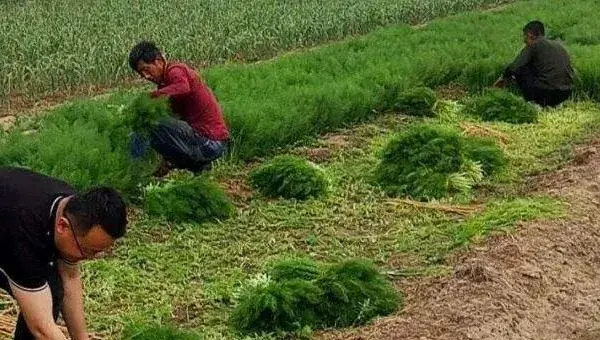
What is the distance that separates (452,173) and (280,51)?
983cm

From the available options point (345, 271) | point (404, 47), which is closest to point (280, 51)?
point (404, 47)

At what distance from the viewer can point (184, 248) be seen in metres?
6.60

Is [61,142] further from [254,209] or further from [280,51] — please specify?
[280,51]

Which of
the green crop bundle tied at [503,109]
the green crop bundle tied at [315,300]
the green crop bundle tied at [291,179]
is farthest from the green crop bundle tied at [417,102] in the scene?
the green crop bundle tied at [315,300]

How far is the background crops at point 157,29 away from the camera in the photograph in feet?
44.9

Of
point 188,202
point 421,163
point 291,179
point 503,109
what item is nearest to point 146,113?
point 188,202

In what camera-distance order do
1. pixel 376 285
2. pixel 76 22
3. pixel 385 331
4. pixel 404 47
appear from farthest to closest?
pixel 76 22, pixel 404 47, pixel 376 285, pixel 385 331

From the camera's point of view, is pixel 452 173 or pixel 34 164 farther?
pixel 452 173

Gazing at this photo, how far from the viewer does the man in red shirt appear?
7.21m

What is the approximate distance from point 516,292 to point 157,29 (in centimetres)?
1193

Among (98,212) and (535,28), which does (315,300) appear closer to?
(98,212)

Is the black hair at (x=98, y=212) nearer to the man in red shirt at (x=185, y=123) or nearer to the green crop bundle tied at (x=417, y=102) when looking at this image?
the man in red shirt at (x=185, y=123)

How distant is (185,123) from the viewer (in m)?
7.52

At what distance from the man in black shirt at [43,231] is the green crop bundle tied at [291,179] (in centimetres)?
410
